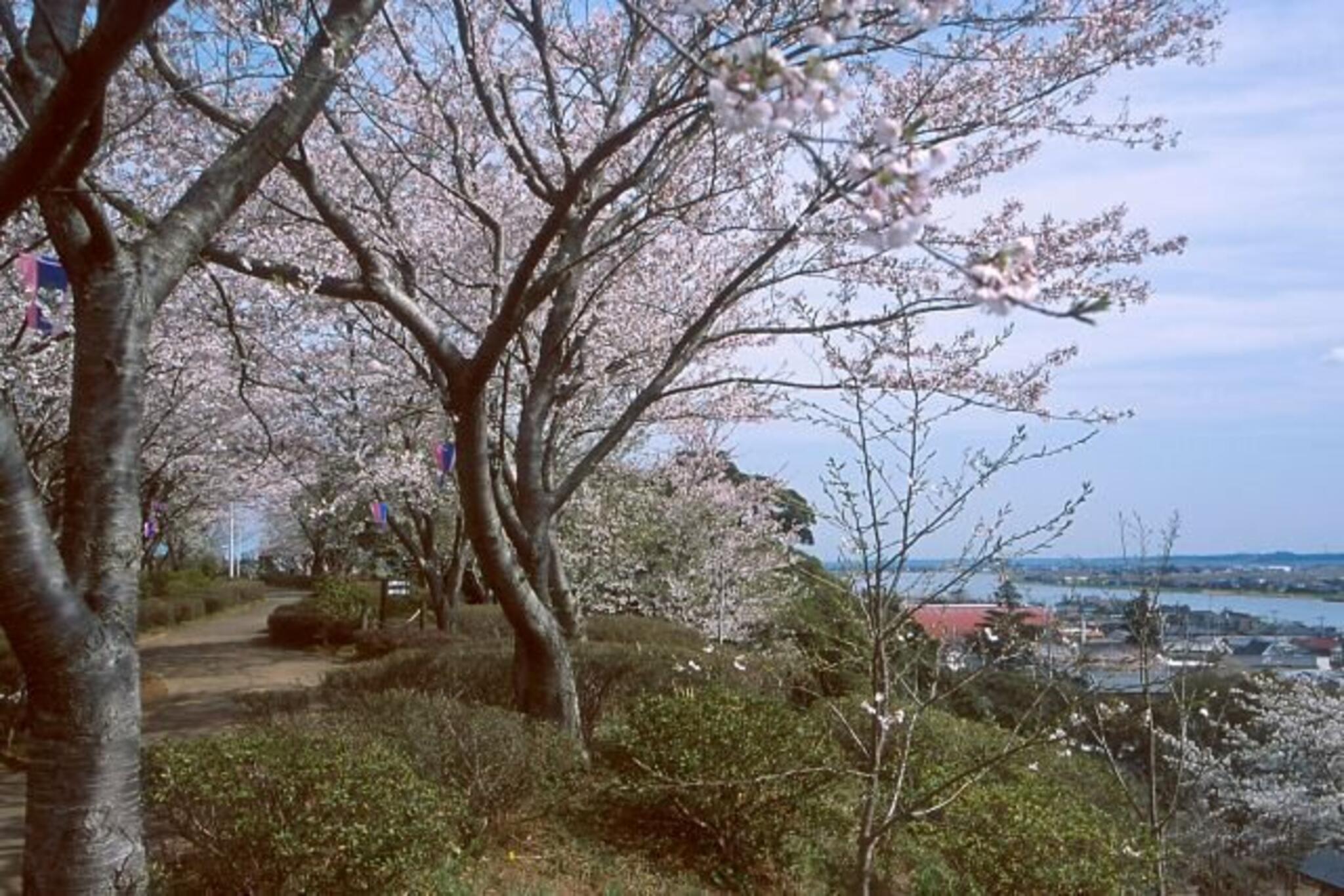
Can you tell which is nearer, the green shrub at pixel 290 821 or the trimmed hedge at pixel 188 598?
the green shrub at pixel 290 821

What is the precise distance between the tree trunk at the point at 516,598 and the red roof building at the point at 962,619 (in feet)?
7.07

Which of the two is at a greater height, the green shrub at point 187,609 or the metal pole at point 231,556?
the metal pole at point 231,556

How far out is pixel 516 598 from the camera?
6.77m

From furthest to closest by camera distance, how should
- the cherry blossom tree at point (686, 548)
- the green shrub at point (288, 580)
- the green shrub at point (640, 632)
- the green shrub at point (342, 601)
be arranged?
the green shrub at point (288, 580) < the green shrub at point (342, 601) < the cherry blossom tree at point (686, 548) < the green shrub at point (640, 632)

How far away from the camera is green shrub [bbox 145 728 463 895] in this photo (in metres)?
4.23

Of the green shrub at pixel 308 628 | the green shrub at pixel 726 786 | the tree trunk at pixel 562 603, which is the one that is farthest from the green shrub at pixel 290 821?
the green shrub at pixel 308 628

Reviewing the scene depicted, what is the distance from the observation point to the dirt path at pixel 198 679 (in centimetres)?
797

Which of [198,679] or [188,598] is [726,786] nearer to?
[198,679]

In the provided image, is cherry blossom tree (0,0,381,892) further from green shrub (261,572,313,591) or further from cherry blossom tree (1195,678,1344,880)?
green shrub (261,572,313,591)

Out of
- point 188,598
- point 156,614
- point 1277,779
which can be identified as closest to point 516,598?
point 1277,779

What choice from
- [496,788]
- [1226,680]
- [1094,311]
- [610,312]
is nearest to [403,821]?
[496,788]

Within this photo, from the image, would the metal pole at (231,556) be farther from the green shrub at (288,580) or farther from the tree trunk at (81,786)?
the tree trunk at (81,786)

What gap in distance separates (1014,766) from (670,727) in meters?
2.41

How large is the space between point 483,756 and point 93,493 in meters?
2.33
